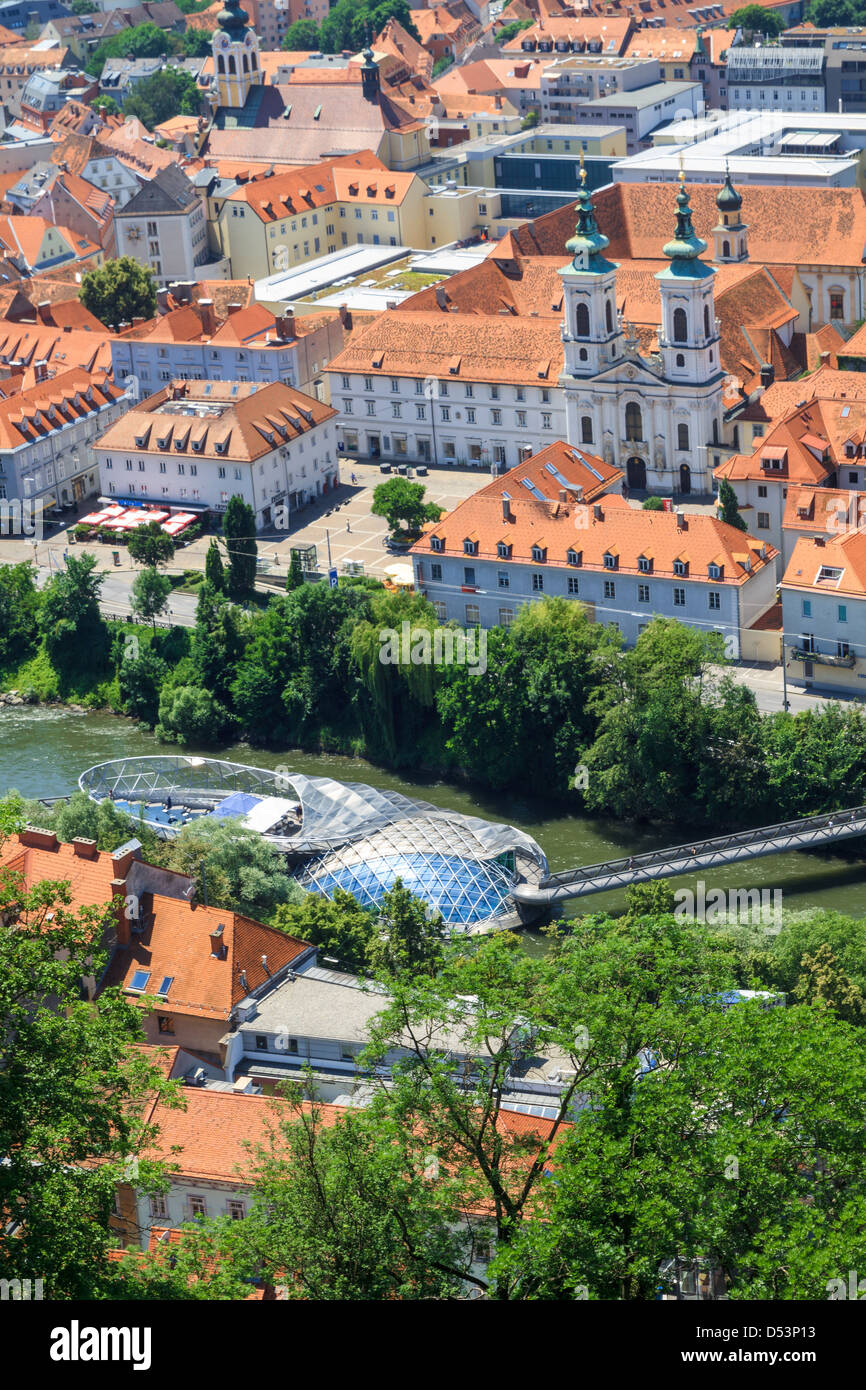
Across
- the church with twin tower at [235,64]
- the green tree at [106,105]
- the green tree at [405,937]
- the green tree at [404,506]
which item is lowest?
the green tree at [405,937]

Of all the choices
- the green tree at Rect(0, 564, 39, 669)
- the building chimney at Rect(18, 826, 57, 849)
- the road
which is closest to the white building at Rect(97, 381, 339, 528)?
the green tree at Rect(0, 564, 39, 669)

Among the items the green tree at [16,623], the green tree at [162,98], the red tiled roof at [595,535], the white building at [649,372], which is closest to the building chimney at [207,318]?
the white building at [649,372]

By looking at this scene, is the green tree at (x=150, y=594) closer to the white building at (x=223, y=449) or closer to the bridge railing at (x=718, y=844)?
the white building at (x=223, y=449)

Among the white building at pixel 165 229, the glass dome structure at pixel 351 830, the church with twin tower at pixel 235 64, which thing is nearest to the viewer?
the glass dome structure at pixel 351 830

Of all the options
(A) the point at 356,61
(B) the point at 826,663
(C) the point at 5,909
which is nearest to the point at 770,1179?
(C) the point at 5,909

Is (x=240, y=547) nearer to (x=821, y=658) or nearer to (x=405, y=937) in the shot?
(x=821, y=658)

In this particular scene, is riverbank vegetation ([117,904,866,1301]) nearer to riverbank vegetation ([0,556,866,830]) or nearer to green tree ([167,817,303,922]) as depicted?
green tree ([167,817,303,922])
